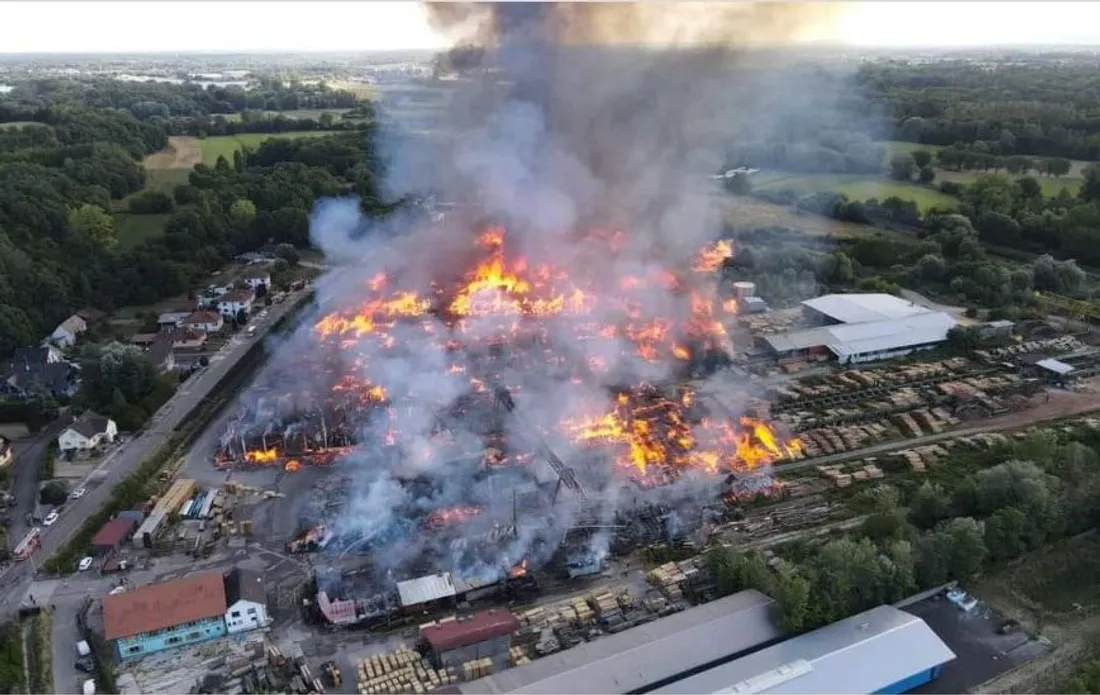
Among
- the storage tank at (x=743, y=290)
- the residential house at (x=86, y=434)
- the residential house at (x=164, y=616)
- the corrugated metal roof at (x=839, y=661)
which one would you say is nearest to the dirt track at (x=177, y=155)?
the residential house at (x=86, y=434)

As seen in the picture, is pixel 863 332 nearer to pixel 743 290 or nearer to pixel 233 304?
pixel 743 290

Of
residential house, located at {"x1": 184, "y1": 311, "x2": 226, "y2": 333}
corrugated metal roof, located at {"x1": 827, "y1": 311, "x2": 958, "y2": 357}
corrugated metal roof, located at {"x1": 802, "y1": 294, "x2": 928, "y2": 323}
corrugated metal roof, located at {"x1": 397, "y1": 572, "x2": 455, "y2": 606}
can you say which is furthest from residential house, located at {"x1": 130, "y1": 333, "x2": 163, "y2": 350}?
corrugated metal roof, located at {"x1": 802, "y1": 294, "x2": 928, "y2": 323}

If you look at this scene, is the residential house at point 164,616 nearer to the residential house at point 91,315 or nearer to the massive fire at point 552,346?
the massive fire at point 552,346

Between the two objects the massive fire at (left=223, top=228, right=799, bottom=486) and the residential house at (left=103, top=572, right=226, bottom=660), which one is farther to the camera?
the massive fire at (left=223, top=228, right=799, bottom=486)

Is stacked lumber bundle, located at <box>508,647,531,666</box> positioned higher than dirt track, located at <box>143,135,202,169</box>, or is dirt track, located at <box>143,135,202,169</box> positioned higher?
dirt track, located at <box>143,135,202,169</box>

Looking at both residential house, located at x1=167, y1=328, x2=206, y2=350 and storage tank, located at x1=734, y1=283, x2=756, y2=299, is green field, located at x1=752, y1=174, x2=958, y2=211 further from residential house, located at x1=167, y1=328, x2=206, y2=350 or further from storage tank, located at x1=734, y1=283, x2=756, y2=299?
residential house, located at x1=167, y1=328, x2=206, y2=350

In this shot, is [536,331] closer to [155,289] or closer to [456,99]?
[456,99]
